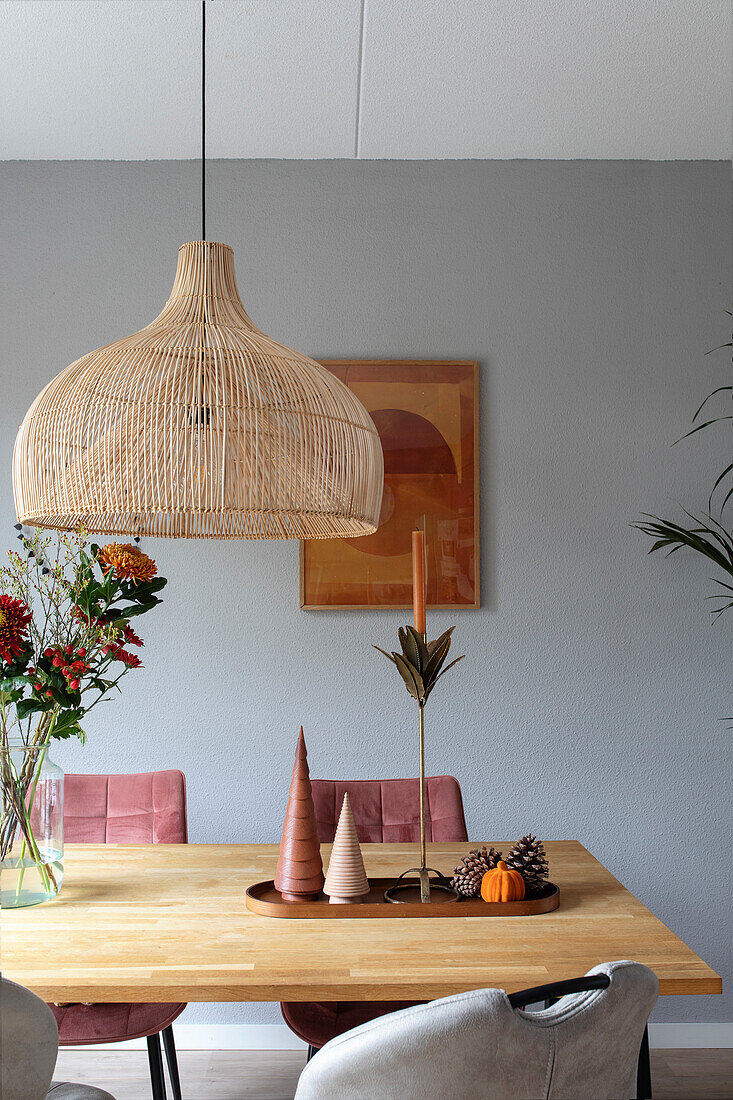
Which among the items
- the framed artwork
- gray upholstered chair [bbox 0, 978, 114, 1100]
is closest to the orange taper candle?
gray upholstered chair [bbox 0, 978, 114, 1100]

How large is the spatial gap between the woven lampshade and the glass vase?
52cm

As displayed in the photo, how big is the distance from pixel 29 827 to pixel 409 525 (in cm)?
145

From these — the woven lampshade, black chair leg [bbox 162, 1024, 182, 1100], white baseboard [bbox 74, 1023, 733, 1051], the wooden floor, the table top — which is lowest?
the wooden floor

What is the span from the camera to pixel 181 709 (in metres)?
2.81

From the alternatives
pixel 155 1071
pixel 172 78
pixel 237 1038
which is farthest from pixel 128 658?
pixel 172 78

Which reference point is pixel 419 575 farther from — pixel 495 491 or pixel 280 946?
pixel 495 491

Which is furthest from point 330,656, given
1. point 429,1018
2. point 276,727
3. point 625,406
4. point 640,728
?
point 429,1018

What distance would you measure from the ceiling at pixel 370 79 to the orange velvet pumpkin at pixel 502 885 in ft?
Result: 6.44

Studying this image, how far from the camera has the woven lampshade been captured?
145 cm

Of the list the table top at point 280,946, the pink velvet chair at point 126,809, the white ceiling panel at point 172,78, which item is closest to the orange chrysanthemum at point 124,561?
the table top at point 280,946

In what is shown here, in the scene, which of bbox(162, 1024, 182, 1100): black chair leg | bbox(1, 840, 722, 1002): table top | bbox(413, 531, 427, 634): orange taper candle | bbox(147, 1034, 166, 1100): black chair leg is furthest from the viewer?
bbox(162, 1024, 182, 1100): black chair leg

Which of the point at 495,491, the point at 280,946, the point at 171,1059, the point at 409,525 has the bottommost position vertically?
the point at 171,1059

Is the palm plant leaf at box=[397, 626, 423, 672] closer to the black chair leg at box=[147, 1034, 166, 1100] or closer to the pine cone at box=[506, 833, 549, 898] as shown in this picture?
the pine cone at box=[506, 833, 549, 898]

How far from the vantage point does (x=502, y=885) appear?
1.69 m
